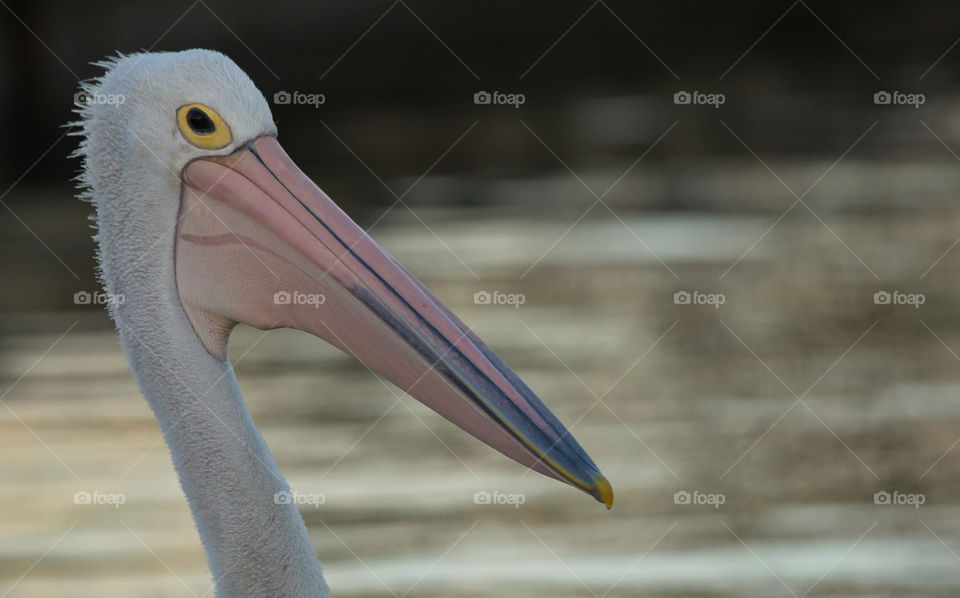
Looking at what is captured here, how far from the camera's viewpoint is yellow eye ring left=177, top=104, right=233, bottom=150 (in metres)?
2.75

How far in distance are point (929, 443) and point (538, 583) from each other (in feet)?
7.79

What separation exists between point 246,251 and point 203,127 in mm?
277

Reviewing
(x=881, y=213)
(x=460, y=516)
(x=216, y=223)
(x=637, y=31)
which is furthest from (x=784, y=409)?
(x=637, y=31)

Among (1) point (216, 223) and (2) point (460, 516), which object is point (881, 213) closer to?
(2) point (460, 516)
